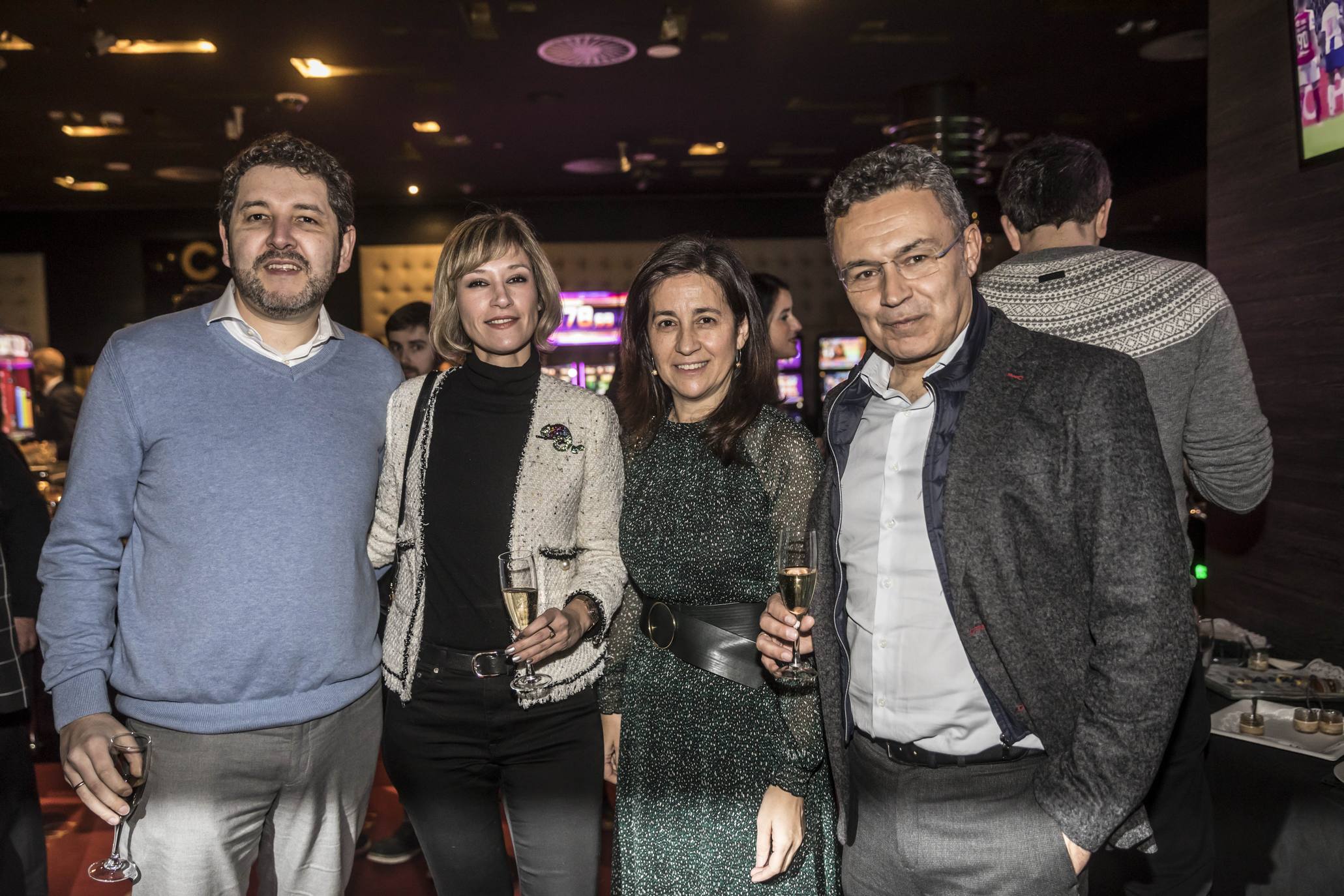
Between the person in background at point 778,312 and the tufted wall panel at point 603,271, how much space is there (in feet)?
21.8

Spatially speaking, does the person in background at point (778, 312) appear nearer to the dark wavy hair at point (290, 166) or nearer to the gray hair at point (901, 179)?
the dark wavy hair at point (290, 166)

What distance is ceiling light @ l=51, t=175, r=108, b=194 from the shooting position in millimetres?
9297

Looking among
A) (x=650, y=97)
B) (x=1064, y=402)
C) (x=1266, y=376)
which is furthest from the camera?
(x=650, y=97)

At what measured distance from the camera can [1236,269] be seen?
10.1 ft

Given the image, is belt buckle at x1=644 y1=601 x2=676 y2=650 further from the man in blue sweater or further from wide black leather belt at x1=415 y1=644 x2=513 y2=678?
the man in blue sweater

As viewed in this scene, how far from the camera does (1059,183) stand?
210 cm

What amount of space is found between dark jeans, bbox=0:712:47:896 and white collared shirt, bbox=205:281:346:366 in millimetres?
1389

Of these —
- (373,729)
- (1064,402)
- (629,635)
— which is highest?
(1064,402)

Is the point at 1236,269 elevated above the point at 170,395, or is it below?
above

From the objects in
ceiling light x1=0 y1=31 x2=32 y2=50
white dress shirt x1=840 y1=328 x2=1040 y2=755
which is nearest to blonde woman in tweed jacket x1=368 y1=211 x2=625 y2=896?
white dress shirt x1=840 y1=328 x2=1040 y2=755

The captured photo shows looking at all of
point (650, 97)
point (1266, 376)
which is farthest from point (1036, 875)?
point (650, 97)

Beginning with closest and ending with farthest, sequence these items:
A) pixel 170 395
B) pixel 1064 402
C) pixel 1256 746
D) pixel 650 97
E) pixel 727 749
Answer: pixel 1064 402
pixel 170 395
pixel 727 749
pixel 1256 746
pixel 650 97

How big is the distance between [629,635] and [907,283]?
1001 mm

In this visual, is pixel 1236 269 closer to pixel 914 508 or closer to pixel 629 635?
pixel 914 508
